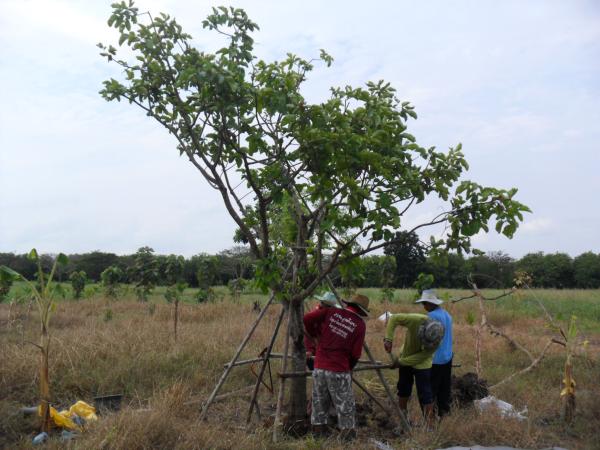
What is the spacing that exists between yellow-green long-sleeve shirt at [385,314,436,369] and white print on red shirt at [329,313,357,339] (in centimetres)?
80

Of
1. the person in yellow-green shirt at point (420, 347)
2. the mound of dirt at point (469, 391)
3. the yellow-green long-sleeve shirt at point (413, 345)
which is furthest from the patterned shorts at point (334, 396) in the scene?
the mound of dirt at point (469, 391)

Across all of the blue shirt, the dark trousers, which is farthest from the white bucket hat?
the dark trousers

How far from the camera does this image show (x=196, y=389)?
316 inches

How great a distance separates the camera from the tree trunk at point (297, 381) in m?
6.53

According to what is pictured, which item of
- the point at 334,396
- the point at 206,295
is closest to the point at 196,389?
the point at 334,396

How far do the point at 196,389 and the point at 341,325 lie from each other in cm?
283

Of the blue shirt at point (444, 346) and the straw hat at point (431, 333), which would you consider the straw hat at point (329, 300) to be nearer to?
the straw hat at point (431, 333)

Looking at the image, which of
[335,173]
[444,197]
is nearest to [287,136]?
[335,173]

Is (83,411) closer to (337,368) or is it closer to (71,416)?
(71,416)

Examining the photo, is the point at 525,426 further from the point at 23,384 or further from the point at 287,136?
the point at 23,384

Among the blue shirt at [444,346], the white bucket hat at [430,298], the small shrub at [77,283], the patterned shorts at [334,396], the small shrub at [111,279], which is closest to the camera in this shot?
the patterned shorts at [334,396]

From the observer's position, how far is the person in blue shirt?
7.12m

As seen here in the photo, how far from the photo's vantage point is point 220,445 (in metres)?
5.47

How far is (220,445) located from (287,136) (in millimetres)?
3030
